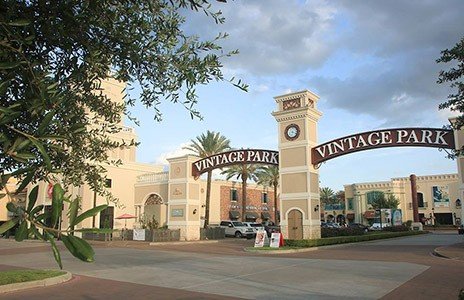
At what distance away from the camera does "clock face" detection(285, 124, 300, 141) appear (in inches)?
1186

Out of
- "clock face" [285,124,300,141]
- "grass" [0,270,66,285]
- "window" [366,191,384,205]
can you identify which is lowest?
"grass" [0,270,66,285]

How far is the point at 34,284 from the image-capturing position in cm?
1229

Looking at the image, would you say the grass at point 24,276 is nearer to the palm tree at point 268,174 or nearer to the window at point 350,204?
the palm tree at point 268,174

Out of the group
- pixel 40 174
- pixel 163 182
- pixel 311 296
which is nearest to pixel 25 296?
pixel 311 296

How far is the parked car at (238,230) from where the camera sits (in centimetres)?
4412

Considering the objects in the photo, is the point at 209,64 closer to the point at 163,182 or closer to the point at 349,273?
the point at 349,273

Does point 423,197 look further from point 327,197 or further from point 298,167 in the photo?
point 298,167

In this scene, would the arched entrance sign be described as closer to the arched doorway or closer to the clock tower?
the clock tower

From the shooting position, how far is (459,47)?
1947cm

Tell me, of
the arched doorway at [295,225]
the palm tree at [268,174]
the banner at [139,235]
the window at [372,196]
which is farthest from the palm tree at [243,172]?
the window at [372,196]

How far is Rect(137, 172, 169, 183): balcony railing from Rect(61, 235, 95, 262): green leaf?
3923 cm

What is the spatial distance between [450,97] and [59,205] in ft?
72.8

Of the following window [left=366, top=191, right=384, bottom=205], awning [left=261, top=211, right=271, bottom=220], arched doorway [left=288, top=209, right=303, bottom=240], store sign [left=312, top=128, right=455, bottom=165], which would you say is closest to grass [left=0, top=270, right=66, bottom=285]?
arched doorway [left=288, top=209, right=303, bottom=240]

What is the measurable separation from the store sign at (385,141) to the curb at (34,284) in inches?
780
